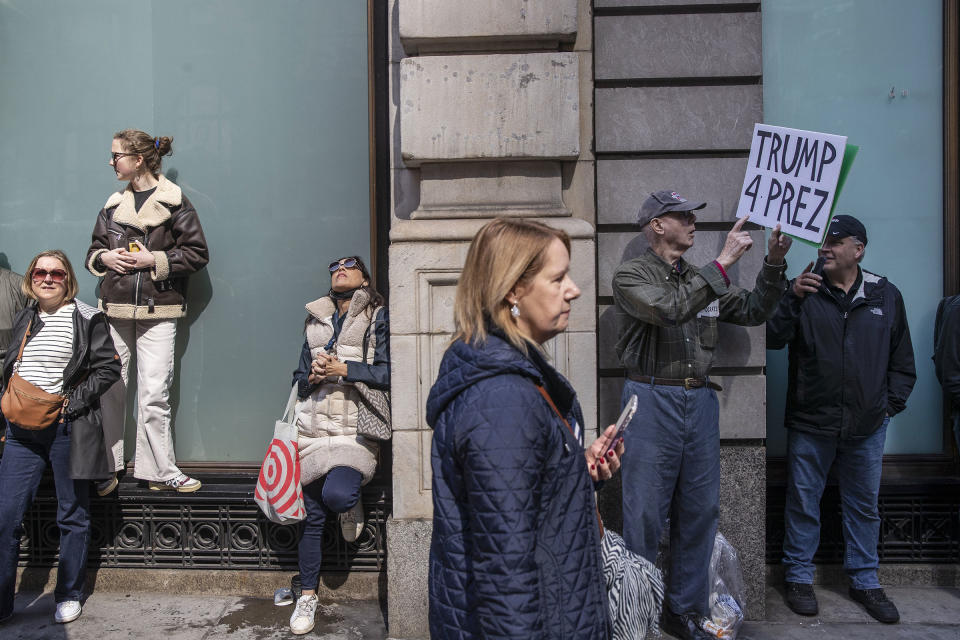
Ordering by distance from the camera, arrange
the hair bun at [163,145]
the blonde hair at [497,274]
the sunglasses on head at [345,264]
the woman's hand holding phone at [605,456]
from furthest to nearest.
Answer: the hair bun at [163,145]
the sunglasses on head at [345,264]
the woman's hand holding phone at [605,456]
the blonde hair at [497,274]

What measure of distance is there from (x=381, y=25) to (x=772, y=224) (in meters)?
2.94

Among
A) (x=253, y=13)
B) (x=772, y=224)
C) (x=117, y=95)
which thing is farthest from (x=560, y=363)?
(x=117, y=95)

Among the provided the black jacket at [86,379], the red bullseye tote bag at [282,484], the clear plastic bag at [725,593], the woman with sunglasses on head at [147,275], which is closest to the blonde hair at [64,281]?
the black jacket at [86,379]

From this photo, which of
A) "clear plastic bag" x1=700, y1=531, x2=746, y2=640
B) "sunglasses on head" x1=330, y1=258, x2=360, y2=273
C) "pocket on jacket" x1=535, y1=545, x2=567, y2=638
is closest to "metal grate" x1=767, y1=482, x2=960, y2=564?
"clear plastic bag" x1=700, y1=531, x2=746, y2=640

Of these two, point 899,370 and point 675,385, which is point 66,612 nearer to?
point 675,385

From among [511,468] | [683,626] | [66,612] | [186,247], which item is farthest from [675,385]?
[66,612]

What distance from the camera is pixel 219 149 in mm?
5973

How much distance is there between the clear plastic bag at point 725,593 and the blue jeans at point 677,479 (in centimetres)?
6

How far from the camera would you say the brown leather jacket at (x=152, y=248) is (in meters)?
5.62

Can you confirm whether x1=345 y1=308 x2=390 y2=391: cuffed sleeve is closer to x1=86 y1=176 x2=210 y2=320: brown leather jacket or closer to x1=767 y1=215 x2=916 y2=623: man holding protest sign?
x1=86 y1=176 x2=210 y2=320: brown leather jacket

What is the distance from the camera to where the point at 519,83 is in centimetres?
489

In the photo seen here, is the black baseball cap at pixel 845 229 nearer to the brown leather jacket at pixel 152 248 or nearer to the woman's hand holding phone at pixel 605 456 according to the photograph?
the woman's hand holding phone at pixel 605 456

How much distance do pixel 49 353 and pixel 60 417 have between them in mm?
387

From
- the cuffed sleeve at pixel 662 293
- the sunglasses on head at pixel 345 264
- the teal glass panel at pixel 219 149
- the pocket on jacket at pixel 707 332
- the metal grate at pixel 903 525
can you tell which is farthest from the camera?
the teal glass panel at pixel 219 149
